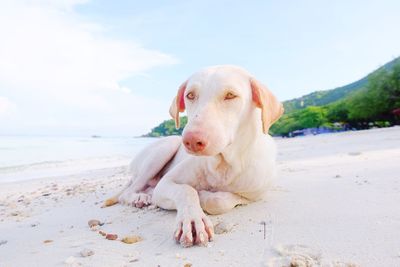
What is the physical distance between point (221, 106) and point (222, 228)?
88 cm

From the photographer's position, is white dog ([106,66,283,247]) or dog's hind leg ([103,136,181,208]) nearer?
white dog ([106,66,283,247])

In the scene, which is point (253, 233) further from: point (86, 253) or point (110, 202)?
point (110, 202)

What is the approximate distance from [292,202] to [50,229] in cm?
216

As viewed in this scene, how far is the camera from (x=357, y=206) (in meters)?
2.64

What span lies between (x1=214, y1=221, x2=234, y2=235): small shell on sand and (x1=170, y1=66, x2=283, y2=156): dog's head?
52 cm

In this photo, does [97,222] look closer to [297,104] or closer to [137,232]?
[137,232]

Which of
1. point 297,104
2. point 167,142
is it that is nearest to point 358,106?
point 167,142

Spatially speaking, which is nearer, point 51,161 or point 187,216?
point 187,216

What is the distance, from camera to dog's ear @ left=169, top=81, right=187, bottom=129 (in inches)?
117

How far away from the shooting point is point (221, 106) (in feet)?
7.95

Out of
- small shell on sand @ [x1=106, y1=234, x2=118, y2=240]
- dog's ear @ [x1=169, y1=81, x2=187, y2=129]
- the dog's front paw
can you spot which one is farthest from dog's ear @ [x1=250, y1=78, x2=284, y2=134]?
small shell on sand @ [x1=106, y1=234, x2=118, y2=240]

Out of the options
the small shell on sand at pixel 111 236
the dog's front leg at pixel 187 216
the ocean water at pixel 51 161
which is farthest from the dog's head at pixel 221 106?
the ocean water at pixel 51 161

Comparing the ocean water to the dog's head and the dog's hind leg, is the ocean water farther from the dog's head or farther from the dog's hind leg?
the dog's head

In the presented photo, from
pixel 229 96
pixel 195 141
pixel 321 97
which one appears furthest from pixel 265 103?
pixel 321 97
